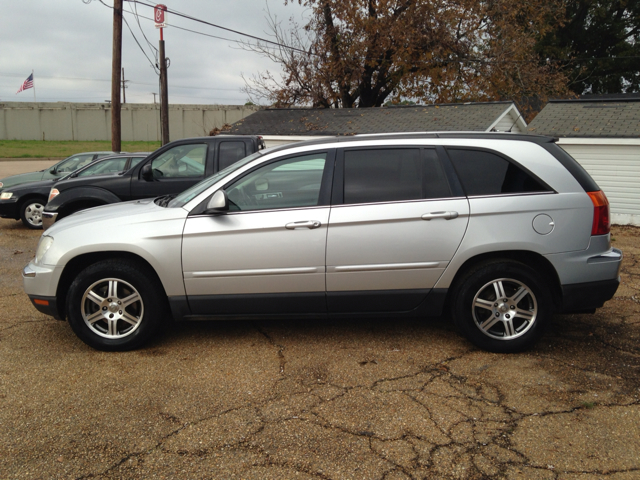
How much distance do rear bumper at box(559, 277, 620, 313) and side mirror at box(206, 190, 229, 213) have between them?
110 inches

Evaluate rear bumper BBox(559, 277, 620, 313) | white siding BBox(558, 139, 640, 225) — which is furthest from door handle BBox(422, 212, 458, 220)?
white siding BBox(558, 139, 640, 225)

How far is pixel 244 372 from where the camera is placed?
409 centimetres

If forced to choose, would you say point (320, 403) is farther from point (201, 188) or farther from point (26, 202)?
point (26, 202)

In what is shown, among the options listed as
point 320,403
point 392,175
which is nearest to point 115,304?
point 320,403

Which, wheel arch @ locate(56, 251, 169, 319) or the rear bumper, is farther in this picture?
wheel arch @ locate(56, 251, 169, 319)

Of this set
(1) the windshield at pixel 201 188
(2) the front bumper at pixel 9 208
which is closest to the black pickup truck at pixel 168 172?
(1) the windshield at pixel 201 188

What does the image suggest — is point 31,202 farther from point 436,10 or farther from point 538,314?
point 436,10

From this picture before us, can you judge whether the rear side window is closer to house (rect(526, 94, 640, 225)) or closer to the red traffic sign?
house (rect(526, 94, 640, 225))

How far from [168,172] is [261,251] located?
4326mm

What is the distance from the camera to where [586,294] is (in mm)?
4270

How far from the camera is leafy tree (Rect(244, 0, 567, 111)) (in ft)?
79.9

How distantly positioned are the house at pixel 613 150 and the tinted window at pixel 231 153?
9507mm

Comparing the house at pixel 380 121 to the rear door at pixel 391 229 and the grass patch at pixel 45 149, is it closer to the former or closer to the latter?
the rear door at pixel 391 229

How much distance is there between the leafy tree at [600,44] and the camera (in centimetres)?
3406
